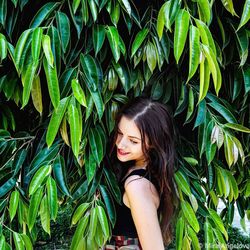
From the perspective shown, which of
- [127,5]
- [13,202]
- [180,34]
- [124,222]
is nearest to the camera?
[180,34]

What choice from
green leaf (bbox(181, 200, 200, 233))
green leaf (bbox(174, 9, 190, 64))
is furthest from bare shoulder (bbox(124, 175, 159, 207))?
green leaf (bbox(174, 9, 190, 64))

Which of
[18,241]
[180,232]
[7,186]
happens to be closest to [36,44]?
[7,186]

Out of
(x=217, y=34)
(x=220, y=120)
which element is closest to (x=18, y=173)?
(x=220, y=120)

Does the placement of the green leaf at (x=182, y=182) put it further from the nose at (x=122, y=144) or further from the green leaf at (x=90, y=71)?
the green leaf at (x=90, y=71)

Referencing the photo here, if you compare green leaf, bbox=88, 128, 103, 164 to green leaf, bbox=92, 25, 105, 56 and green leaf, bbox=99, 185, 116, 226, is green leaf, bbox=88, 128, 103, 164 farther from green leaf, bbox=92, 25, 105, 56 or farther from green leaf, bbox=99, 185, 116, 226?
green leaf, bbox=92, 25, 105, 56

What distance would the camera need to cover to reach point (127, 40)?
1.55 m

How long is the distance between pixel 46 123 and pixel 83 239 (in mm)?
415

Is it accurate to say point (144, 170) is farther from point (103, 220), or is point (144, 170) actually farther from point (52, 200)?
point (52, 200)

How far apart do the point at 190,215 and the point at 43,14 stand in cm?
76

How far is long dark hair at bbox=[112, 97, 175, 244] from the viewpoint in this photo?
4.72 ft

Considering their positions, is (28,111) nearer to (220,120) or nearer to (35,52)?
(35,52)

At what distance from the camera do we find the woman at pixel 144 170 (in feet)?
4.55

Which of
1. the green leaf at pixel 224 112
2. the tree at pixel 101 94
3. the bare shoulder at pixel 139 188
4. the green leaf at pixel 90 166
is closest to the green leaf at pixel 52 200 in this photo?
the tree at pixel 101 94

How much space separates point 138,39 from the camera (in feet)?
4.58
